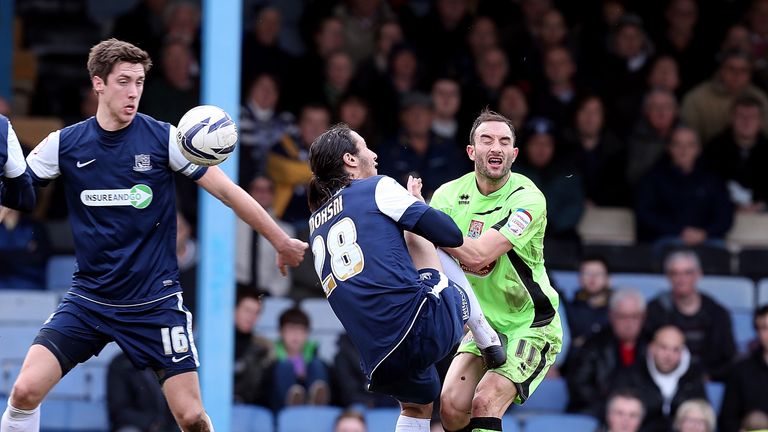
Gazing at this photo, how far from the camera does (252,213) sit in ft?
23.0

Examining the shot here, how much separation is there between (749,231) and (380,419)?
4.25m

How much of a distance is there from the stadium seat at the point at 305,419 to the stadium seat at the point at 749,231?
438cm

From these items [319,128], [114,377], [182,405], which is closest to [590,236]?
[319,128]

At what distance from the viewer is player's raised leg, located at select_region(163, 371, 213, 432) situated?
22.5 feet

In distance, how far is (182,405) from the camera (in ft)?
22.5

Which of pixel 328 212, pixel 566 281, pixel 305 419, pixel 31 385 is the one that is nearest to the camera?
pixel 328 212

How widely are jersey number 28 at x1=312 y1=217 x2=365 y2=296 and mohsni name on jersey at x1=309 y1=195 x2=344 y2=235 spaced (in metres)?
0.06

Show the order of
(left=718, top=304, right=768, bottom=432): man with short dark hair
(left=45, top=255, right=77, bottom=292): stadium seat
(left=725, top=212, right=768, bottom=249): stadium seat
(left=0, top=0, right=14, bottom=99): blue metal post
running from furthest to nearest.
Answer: (left=0, top=0, right=14, bottom=99): blue metal post
(left=725, top=212, right=768, bottom=249): stadium seat
(left=45, top=255, right=77, bottom=292): stadium seat
(left=718, top=304, right=768, bottom=432): man with short dark hair

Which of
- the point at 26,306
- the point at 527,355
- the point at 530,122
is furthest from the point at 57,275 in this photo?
the point at 527,355

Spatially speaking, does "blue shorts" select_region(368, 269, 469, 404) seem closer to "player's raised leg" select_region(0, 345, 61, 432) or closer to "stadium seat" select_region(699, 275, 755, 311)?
"player's raised leg" select_region(0, 345, 61, 432)

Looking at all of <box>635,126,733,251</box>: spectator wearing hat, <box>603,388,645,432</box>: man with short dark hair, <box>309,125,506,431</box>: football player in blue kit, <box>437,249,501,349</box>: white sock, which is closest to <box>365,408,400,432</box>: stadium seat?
<box>603,388,645,432</box>: man with short dark hair

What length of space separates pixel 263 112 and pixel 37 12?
3.34 m

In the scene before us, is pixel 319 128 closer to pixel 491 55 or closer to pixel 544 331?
pixel 491 55

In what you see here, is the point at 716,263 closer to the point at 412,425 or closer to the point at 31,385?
the point at 412,425
